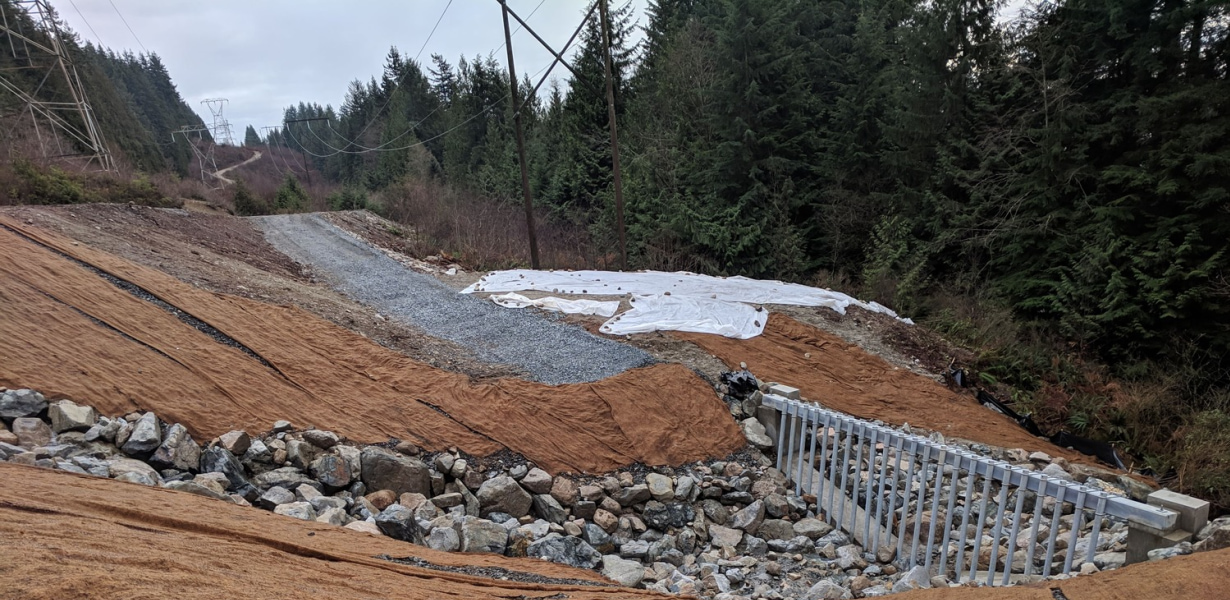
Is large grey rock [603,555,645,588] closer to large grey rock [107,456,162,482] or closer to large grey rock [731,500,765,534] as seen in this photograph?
large grey rock [731,500,765,534]

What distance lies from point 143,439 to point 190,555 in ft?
8.53

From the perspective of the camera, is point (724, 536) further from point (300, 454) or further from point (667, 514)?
point (300, 454)

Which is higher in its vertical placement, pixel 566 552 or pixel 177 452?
pixel 177 452

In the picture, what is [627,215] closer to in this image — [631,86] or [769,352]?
[631,86]

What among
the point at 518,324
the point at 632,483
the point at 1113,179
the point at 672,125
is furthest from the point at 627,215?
the point at 632,483

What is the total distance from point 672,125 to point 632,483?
17.5 m

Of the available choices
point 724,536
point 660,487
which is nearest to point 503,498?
point 660,487

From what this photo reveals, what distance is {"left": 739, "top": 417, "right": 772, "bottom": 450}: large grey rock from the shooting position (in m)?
6.53

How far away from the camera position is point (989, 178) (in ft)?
42.5

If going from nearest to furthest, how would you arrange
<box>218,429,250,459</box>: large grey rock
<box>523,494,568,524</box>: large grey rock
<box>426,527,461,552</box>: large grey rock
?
1. <box>426,527,461,552</box>: large grey rock
2. <box>218,429,250,459</box>: large grey rock
3. <box>523,494,568,524</box>: large grey rock

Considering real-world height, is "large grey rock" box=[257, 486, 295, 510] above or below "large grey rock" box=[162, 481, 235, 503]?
below

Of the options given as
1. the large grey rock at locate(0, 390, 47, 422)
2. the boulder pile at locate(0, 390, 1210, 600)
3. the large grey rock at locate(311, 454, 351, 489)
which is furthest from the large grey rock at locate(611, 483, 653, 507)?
the large grey rock at locate(0, 390, 47, 422)

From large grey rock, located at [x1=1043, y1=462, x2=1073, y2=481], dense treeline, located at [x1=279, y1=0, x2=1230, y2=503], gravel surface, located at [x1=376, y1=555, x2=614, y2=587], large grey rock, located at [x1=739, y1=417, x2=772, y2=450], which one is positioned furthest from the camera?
dense treeline, located at [x1=279, y1=0, x2=1230, y2=503]

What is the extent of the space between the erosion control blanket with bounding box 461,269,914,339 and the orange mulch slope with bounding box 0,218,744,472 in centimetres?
181
